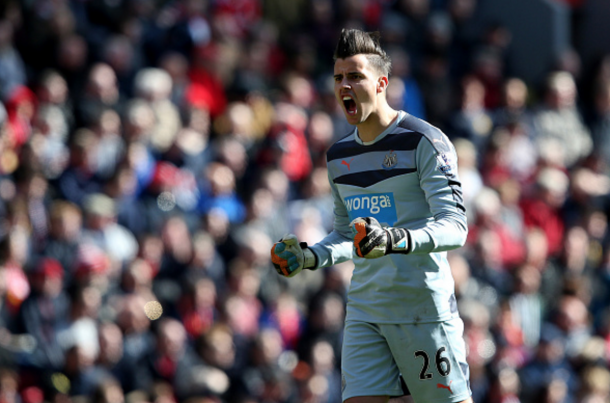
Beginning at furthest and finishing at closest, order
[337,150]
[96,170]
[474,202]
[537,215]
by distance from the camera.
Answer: [537,215] → [474,202] → [96,170] → [337,150]

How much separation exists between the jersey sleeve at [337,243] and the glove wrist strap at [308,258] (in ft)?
0.13

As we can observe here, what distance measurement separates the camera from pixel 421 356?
5.21 m

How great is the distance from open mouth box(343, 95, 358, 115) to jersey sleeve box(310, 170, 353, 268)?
485 mm

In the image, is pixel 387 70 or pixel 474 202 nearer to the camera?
pixel 387 70

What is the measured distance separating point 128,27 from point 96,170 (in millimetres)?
1908

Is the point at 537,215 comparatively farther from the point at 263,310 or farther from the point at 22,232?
the point at 22,232

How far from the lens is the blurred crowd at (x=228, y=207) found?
830 cm

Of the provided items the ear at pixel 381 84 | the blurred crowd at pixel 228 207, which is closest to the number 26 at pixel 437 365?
the ear at pixel 381 84

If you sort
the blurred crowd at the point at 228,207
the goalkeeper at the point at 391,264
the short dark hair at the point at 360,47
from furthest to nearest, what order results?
the blurred crowd at the point at 228,207 → the short dark hair at the point at 360,47 → the goalkeeper at the point at 391,264

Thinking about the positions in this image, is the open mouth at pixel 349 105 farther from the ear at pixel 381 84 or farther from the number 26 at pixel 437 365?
the number 26 at pixel 437 365

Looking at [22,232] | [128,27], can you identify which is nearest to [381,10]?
[128,27]

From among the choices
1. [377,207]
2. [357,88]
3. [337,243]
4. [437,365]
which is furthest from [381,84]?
[437,365]

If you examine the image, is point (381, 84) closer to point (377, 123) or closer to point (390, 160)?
point (377, 123)

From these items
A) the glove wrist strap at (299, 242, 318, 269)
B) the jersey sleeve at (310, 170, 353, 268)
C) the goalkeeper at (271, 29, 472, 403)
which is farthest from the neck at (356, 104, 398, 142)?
the glove wrist strap at (299, 242, 318, 269)
